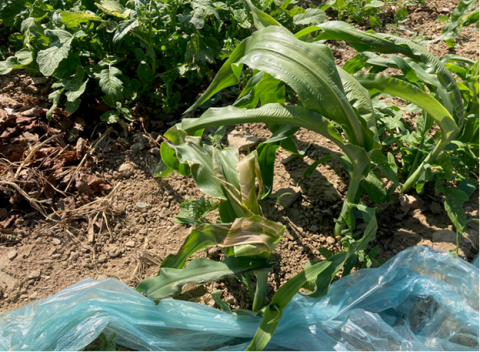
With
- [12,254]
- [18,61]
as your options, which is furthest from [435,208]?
[18,61]

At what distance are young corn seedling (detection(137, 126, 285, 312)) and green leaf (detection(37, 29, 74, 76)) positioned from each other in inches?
33.1

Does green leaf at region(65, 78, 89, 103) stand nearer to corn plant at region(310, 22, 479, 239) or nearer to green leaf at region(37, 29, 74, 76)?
green leaf at region(37, 29, 74, 76)

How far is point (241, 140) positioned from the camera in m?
1.98

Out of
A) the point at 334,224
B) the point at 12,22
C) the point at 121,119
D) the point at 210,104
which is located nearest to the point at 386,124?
the point at 334,224

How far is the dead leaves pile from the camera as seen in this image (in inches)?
71.2

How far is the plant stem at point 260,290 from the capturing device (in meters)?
1.38

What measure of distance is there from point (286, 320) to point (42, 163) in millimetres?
1319

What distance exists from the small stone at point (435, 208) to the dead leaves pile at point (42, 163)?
4.89 ft

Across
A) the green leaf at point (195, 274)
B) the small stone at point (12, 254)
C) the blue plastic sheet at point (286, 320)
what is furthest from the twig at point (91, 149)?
the green leaf at point (195, 274)

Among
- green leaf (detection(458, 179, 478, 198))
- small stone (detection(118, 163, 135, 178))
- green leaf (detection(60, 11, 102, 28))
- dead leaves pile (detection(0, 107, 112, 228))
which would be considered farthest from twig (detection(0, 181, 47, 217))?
green leaf (detection(458, 179, 478, 198))

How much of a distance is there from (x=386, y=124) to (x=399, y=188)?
0.31 m

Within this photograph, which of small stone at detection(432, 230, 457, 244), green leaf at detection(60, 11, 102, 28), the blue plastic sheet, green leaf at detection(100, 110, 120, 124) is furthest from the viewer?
green leaf at detection(100, 110, 120, 124)

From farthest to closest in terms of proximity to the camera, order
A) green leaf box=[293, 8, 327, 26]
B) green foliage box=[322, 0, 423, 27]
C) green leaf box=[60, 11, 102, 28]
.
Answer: green foliage box=[322, 0, 423, 27] < green leaf box=[293, 8, 327, 26] < green leaf box=[60, 11, 102, 28]

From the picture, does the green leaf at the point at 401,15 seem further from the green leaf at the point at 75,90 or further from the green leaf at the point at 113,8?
the green leaf at the point at 75,90
